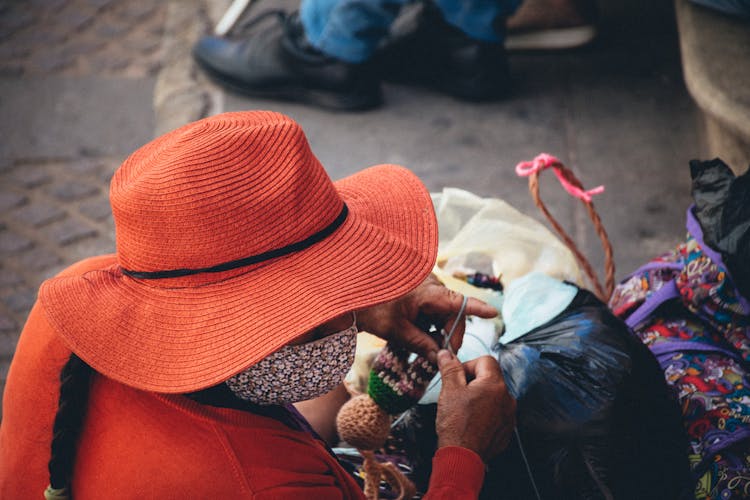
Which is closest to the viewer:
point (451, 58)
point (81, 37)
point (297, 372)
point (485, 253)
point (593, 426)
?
point (297, 372)

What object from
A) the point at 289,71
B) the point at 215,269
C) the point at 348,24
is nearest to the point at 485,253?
the point at 215,269

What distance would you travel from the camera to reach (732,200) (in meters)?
1.64

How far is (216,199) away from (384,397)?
67 centimetres

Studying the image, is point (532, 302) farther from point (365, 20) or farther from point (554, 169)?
point (365, 20)

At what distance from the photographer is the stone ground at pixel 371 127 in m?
2.96

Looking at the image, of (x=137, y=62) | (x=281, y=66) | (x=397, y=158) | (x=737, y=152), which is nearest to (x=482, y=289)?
(x=737, y=152)

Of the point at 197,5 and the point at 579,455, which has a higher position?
the point at 197,5

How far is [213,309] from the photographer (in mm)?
1193

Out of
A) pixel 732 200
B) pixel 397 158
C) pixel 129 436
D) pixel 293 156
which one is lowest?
pixel 397 158

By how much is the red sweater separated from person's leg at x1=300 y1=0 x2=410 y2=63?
2274 mm

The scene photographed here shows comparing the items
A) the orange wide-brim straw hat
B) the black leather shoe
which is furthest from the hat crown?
the black leather shoe

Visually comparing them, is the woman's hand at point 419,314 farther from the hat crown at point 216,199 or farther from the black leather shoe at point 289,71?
the black leather shoe at point 289,71

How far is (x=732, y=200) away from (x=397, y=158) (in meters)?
1.83

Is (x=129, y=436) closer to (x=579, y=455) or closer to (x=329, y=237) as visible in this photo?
(x=329, y=237)
